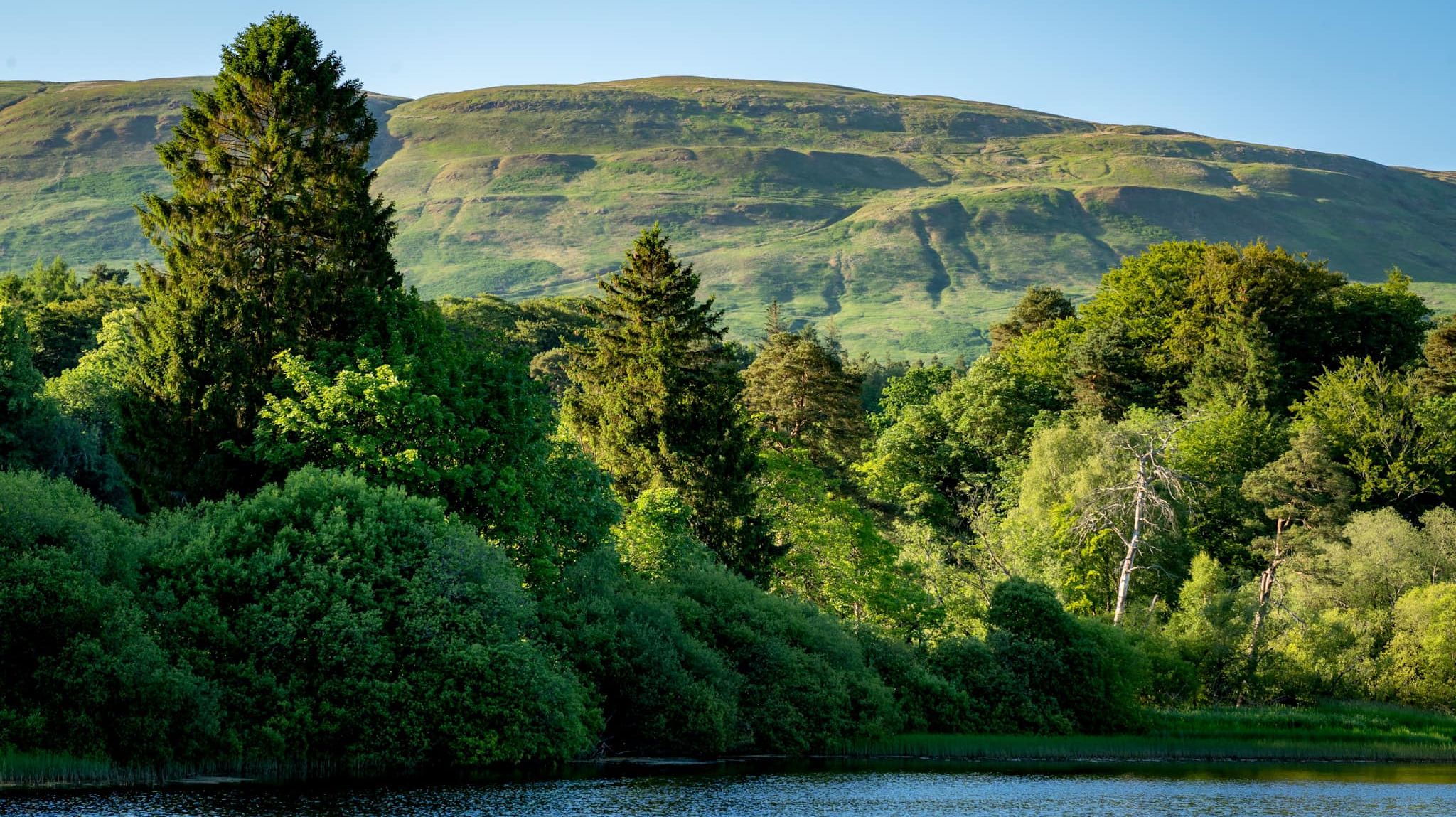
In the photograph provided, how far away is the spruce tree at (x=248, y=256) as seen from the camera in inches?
1857

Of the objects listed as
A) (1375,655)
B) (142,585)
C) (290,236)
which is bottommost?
(1375,655)

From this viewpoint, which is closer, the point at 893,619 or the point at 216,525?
the point at 216,525

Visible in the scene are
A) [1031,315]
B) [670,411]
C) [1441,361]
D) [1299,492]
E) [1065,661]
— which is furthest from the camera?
[1031,315]

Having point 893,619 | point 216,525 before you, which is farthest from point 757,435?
point 216,525

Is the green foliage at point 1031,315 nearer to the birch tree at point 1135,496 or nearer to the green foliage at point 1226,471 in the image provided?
the green foliage at point 1226,471

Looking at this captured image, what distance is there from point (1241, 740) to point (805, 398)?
33164 mm

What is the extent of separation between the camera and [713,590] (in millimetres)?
54594

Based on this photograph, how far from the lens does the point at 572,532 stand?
51.4 m

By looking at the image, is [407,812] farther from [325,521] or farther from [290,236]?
[290,236]

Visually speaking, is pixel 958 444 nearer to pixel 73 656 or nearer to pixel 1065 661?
pixel 1065 661

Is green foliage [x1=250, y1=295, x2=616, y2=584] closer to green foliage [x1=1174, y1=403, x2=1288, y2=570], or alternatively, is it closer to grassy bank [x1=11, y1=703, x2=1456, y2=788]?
grassy bank [x1=11, y1=703, x2=1456, y2=788]

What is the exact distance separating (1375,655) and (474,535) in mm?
50371

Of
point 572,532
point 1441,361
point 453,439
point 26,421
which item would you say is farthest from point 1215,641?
point 26,421

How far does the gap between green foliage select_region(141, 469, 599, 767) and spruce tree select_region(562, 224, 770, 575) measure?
23.0 m
